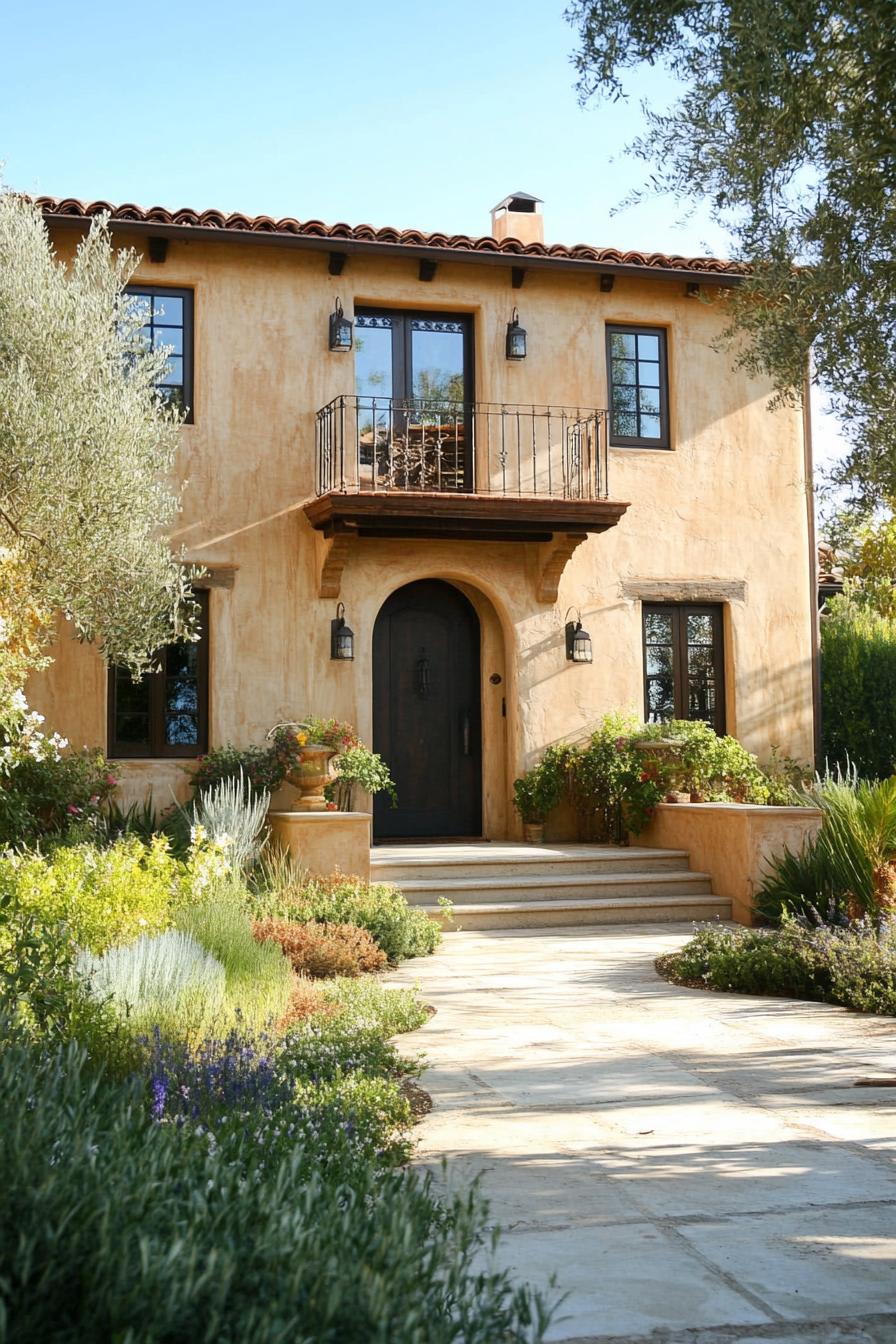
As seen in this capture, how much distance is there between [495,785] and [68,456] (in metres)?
5.78

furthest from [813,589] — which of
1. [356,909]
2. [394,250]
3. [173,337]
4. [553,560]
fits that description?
[356,909]

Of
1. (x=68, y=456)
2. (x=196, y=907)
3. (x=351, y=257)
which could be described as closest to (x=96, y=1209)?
(x=196, y=907)

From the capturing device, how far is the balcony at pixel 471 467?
12.5 meters

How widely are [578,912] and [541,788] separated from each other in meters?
2.26

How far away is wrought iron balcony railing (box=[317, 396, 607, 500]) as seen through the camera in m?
13.3

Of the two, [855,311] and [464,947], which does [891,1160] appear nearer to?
[855,311]

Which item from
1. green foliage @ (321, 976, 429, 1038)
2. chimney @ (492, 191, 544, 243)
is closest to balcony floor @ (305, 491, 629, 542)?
chimney @ (492, 191, 544, 243)

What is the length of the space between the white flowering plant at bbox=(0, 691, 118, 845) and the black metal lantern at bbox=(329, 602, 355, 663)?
7.92 feet

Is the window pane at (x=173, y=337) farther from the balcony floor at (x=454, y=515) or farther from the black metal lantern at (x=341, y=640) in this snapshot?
the black metal lantern at (x=341, y=640)

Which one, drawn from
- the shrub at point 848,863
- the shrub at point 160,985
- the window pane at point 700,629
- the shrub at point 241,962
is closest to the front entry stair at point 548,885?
the shrub at point 848,863

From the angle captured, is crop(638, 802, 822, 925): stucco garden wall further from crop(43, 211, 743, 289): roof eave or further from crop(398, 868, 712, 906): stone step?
crop(43, 211, 743, 289): roof eave

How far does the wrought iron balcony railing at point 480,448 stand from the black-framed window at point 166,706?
236cm

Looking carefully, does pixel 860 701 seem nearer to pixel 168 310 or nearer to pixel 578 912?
pixel 578 912

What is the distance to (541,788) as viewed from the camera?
13.0 m
